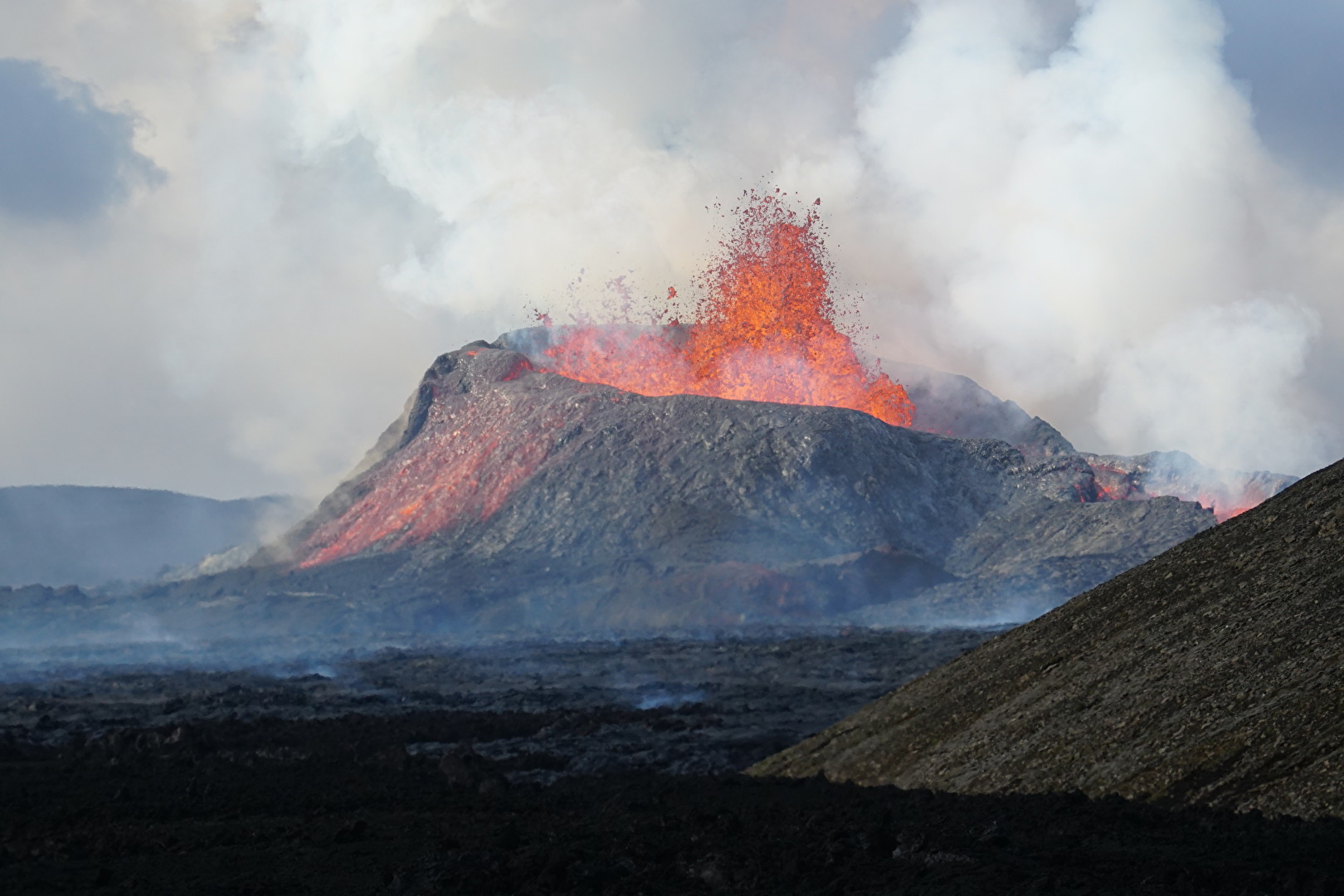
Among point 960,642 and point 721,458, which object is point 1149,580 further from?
point 721,458

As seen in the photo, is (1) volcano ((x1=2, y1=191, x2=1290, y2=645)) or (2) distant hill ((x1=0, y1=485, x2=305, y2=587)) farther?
(2) distant hill ((x1=0, y1=485, x2=305, y2=587))

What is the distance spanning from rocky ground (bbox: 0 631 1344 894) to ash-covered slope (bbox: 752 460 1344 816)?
5.02ft

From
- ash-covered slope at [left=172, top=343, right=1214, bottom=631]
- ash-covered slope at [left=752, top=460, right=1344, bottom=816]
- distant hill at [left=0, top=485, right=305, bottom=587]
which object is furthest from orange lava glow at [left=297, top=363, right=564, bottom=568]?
ash-covered slope at [left=752, top=460, right=1344, bottom=816]

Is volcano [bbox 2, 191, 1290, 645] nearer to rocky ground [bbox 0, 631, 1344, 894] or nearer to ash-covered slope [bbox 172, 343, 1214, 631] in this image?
ash-covered slope [bbox 172, 343, 1214, 631]

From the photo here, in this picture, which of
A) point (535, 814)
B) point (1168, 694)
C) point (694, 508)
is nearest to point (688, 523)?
point (694, 508)

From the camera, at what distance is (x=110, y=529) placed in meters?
186

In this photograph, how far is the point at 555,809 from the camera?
80.2 feet

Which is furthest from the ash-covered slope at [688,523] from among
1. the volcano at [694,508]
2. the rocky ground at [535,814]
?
the rocky ground at [535,814]

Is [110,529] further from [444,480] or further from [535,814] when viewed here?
[535,814]

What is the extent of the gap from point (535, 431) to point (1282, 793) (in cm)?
10031

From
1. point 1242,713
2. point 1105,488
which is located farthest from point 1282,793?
point 1105,488

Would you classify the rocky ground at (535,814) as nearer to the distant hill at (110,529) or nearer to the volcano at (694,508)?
the volcano at (694,508)

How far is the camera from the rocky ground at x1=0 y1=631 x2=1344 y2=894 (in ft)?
52.7

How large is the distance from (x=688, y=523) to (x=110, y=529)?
376ft
